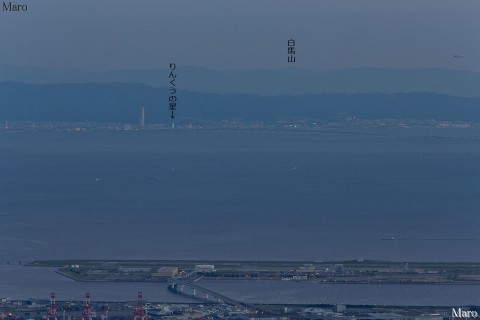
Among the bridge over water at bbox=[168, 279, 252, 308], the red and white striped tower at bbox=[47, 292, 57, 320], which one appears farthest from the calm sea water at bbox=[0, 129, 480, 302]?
the red and white striped tower at bbox=[47, 292, 57, 320]

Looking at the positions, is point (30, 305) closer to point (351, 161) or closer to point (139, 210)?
point (139, 210)

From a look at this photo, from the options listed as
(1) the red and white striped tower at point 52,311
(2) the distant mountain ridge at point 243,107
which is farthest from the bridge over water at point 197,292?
(2) the distant mountain ridge at point 243,107

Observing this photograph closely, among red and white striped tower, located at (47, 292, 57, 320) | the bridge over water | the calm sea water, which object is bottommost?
the bridge over water

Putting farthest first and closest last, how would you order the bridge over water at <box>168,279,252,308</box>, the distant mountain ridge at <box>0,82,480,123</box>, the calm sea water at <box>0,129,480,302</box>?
1. the distant mountain ridge at <box>0,82,480,123</box>
2. the calm sea water at <box>0,129,480,302</box>
3. the bridge over water at <box>168,279,252,308</box>
